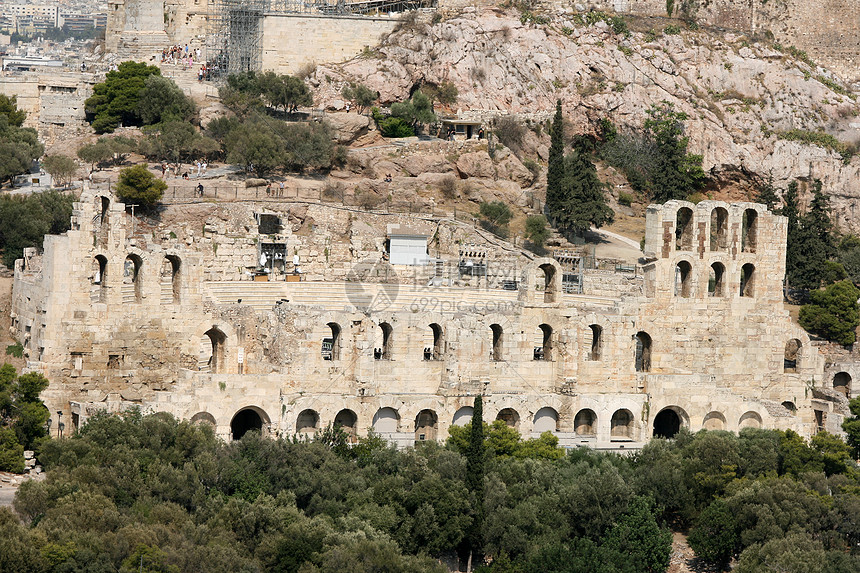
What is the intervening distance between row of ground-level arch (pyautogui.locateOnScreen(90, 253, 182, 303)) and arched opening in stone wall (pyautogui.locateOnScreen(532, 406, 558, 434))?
16776 mm

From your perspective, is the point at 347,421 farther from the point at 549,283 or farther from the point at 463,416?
the point at 549,283

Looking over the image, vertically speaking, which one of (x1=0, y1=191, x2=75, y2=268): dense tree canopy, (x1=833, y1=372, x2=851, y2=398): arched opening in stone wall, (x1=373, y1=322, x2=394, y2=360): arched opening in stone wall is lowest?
(x1=833, y1=372, x2=851, y2=398): arched opening in stone wall

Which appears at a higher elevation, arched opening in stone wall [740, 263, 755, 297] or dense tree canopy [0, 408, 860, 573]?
arched opening in stone wall [740, 263, 755, 297]

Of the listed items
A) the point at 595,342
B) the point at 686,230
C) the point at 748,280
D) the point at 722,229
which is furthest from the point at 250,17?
the point at 595,342

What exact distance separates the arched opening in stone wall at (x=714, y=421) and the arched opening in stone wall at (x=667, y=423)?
4.55 feet

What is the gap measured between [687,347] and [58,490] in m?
32.2

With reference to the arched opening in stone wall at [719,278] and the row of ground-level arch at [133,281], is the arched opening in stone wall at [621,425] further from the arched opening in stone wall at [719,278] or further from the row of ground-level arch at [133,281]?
the row of ground-level arch at [133,281]

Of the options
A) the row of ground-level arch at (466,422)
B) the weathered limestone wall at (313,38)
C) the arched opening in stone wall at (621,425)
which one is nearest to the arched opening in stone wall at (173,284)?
the row of ground-level arch at (466,422)

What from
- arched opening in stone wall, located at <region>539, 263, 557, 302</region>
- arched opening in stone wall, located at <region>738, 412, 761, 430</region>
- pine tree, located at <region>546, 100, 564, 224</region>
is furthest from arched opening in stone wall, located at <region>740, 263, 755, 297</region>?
pine tree, located at <region>546, 100, 564, 224</region>

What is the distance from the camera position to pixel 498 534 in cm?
6144

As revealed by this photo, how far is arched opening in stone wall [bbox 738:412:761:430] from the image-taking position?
74125 millimetres

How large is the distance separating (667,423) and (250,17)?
158 feet

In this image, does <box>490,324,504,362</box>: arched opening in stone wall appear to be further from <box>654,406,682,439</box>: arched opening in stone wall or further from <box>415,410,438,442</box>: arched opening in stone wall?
<box>654,406,682,439</box>: arched opening in stone wall

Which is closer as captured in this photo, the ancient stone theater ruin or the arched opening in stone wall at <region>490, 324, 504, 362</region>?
the ancient stone theater ruin
